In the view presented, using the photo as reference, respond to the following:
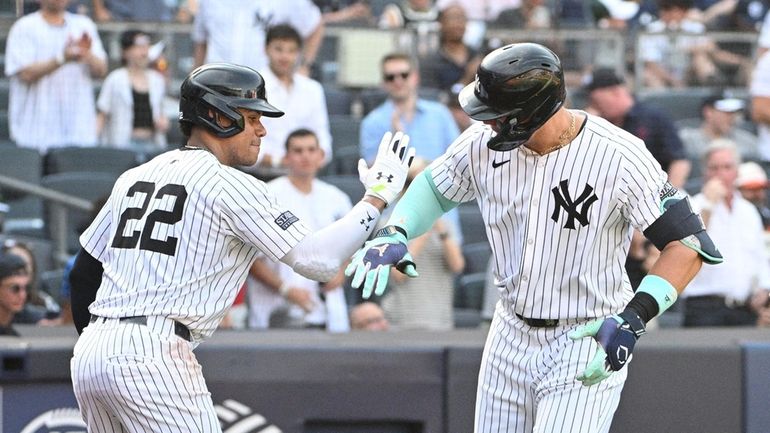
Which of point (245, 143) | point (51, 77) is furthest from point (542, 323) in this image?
point (51, 77)

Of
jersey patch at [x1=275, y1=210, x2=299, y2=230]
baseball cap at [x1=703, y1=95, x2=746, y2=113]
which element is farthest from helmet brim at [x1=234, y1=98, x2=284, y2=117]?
baseball cap at [x1=703, y1=95, x2=746, y2=113]

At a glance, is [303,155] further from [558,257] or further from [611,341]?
[611,341]

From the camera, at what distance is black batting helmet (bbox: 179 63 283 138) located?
4.33 metres

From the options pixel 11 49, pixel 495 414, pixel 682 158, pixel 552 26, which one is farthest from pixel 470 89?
pixel 552 26

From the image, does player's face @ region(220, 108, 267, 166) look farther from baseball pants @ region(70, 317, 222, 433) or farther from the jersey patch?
baseball pants @ region(70, 317, 222, 433)

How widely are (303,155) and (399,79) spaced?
1.58 meters

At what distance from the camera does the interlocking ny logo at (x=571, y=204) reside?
422 cm

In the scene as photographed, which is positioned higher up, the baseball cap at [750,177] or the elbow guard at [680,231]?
the elbow guard at [680,231]

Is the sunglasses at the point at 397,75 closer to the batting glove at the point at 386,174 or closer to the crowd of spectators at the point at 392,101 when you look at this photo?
the crowd of spectators at the point at 392,101

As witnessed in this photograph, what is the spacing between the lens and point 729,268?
7949 millimetres

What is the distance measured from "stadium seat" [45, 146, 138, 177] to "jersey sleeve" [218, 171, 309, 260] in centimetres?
532

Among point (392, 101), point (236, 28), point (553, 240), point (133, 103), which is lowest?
point (133, 103)

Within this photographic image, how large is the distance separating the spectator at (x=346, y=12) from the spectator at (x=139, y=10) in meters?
1.37

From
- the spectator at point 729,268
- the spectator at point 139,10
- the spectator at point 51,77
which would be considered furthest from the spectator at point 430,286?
the spectator at point 139,10
